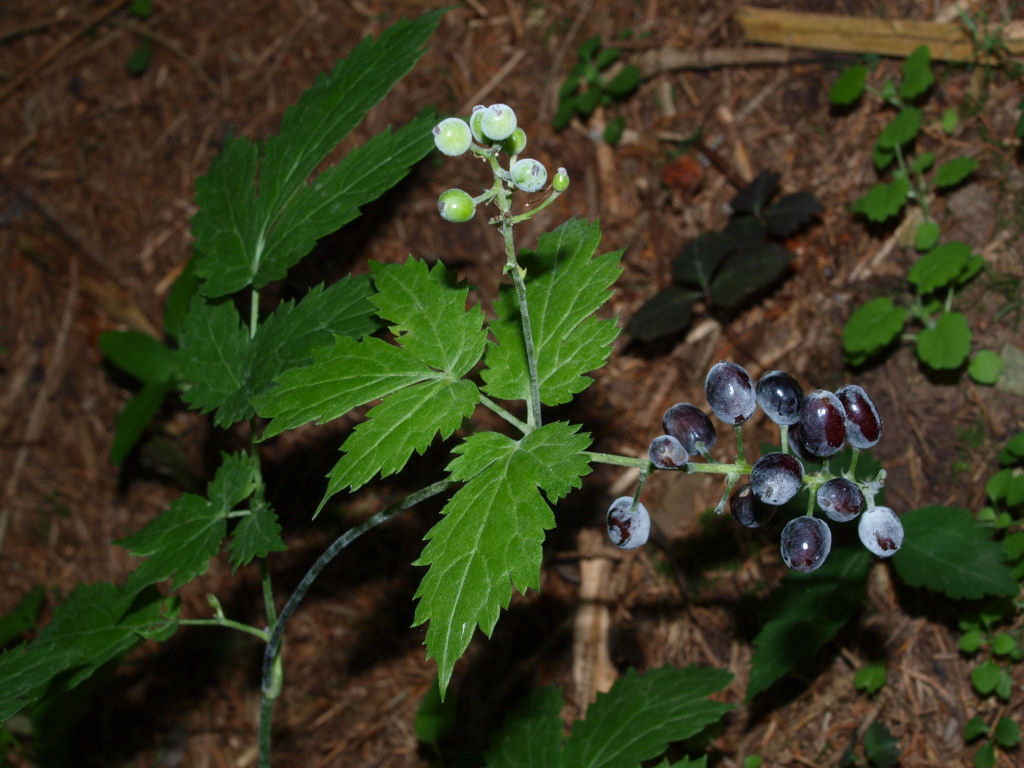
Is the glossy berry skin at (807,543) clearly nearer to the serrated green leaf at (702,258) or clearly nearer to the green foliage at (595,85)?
the serrated green leaf at (702,258)

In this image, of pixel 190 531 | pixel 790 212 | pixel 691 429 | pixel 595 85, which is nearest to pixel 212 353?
pixel 190 531

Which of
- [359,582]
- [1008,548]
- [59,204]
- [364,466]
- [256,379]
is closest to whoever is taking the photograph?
[364,466]

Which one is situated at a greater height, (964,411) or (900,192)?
(900,192)

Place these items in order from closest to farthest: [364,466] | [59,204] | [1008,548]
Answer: [364,466] < [1008,548] < [59,204]

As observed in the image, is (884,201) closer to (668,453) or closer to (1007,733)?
(1007,733)

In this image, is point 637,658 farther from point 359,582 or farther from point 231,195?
point 231,195

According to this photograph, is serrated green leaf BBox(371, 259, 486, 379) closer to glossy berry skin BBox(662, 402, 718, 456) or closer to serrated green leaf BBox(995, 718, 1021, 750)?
glossy berry skin BBox(662, 402, 718, 456)

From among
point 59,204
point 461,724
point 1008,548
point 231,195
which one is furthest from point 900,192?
point 59,204

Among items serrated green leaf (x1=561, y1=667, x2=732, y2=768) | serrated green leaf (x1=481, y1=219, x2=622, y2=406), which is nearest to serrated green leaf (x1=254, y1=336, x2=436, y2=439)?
serrated green leaf (x1=481, y1=219, x2=622, y2=406)
